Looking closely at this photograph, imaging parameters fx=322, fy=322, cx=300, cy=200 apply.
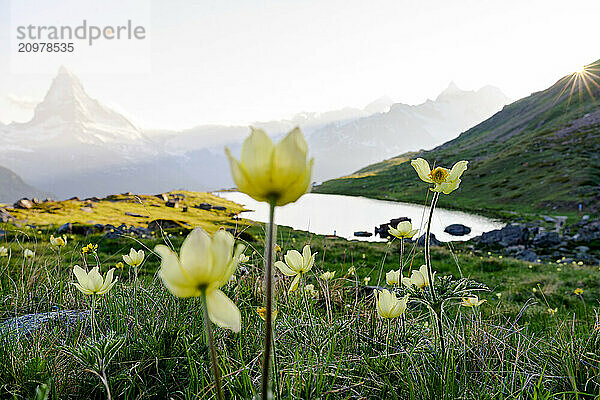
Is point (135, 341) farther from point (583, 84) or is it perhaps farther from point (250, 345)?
point (583, 84)

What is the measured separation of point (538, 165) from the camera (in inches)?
2372

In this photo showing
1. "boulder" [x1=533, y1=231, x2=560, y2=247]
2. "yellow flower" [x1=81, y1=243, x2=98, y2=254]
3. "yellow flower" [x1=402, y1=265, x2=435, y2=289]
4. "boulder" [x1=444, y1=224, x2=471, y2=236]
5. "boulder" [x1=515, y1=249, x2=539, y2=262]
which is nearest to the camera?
"yellow flower" [x1=402, y1=265, x2=435, y2=289]

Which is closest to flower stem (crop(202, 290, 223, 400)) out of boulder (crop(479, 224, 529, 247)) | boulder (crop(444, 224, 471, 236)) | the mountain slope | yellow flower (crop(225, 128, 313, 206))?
yellow flower (crop(225, 128, 313, 206))

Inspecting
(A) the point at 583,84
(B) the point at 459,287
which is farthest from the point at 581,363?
(A) the point at 583,84

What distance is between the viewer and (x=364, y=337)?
2.67 metres

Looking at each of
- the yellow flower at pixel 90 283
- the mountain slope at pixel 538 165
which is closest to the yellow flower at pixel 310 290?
the yellow flower at pixel 90 283

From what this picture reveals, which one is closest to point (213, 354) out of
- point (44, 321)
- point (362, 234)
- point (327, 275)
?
point (327, 275)

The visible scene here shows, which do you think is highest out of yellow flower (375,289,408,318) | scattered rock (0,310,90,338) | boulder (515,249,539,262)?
yellow flower (375,289,408,318)

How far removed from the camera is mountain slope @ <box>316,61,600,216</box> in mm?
45438

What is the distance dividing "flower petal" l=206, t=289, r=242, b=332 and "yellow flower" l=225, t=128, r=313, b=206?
14.0 inches

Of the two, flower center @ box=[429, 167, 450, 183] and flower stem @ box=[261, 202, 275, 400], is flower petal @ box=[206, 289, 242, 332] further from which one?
flower center @ box=[429, 167, 450, 183]

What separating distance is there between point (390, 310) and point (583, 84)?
450ft

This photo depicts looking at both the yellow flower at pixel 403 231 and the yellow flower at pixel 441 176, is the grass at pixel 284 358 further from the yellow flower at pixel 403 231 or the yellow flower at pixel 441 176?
the yellow flower at pixel 441 176

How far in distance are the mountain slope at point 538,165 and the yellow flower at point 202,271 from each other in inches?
862
